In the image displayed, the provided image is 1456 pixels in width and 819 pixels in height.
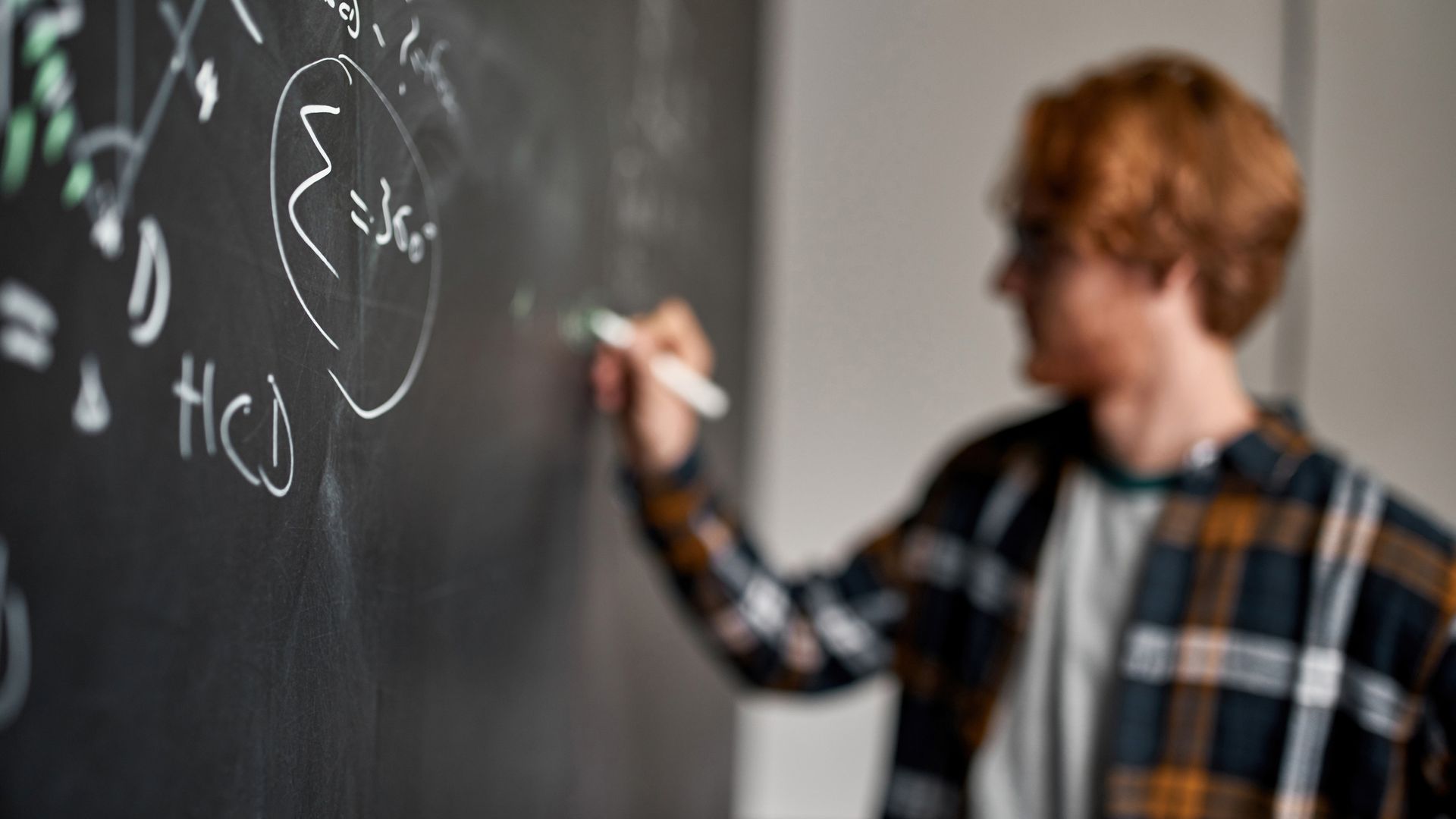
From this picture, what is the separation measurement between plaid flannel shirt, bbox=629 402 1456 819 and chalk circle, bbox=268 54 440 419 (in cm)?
59

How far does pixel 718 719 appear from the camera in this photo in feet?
6.70

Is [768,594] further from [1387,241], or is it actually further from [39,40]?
[1387,241]

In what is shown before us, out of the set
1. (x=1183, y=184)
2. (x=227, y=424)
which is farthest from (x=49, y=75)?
(x=1183, y=184)

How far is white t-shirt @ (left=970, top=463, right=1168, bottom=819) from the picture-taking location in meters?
1.14

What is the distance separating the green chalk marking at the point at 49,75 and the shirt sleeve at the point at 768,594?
35.8 inches

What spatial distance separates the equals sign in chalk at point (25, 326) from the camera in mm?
330

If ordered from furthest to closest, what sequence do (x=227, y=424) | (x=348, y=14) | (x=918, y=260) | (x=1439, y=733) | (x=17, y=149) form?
1. (x=918, y=260)
2. (x=1439, y=733)
3. (x=348, y=14)
4. (x=227, y=424)
5. (x=17, y=149)

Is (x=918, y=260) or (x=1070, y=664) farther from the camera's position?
(x=918, y=260)

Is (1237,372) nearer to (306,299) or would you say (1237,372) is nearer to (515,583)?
(515,583)

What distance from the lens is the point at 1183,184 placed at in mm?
1123

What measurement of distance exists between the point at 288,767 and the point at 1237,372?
6.09 ft

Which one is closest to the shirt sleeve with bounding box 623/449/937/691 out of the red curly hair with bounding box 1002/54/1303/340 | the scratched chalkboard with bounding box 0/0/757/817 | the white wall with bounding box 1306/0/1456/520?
the scratched chalkboard with bounding box 0/0/757/817

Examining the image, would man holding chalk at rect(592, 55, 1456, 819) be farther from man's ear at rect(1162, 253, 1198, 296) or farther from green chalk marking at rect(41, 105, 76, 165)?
green chalk marking at rect(41, 105, 76, 165)

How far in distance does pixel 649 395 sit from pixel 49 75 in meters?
0.85
